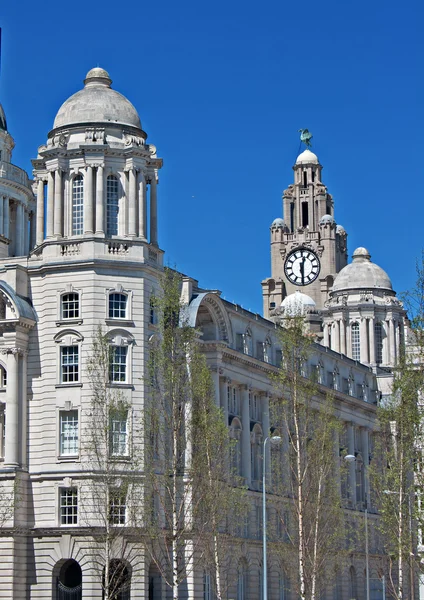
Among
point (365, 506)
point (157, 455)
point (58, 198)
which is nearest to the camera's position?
point (157, 455)

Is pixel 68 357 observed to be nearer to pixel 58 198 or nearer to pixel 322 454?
pixel 58 198

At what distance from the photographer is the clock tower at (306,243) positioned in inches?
6654

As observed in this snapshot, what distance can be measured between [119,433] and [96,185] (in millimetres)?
16923

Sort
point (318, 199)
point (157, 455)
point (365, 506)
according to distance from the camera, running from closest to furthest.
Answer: point (157, 455)
point (365, 506)
point (318, 199)

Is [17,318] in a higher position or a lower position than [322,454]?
higher

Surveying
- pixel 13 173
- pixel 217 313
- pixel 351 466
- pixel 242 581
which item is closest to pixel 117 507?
pixel 217 313

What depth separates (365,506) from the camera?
133875mm

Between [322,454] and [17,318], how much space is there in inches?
846

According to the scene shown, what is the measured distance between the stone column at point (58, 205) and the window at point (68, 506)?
17.0 meters

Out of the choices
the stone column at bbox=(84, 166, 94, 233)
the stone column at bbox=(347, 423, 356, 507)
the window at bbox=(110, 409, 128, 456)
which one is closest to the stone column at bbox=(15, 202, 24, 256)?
the stone column at bbox=(84, 166, 94, 233)

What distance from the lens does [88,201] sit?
9069cm

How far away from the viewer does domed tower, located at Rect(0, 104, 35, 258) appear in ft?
381

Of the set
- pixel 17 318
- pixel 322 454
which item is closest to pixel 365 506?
pixel 322 454

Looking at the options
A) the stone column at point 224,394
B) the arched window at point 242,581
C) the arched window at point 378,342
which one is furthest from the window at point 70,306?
the arched window at point 378,342
